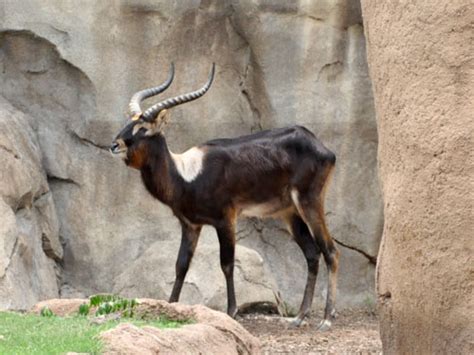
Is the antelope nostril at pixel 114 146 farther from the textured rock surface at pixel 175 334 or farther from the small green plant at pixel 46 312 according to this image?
the small green plant at pixel 46 312

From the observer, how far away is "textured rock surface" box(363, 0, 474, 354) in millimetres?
5914

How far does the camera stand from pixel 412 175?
243 inches

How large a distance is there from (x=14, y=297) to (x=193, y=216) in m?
2.01

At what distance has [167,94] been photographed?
1304 centimetres

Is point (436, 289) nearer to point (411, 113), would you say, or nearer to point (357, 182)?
point (411, 113)

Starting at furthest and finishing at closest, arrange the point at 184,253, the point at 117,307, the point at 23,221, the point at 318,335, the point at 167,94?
the point at 167,94, the point at 23,221, the point at 184,253, the point at 318,335, the point at 117,307

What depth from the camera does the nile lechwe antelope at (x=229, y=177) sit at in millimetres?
11758

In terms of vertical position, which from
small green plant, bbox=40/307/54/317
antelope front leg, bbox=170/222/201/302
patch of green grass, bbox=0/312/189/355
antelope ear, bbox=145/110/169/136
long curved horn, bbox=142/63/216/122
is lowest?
antelope front leg, bbox=170/222/201/302

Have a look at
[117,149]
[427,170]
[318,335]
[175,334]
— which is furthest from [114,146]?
[427,170]

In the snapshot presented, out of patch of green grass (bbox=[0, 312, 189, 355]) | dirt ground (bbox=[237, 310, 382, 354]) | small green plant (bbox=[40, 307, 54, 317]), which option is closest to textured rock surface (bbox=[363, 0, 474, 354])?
patch of green grass (bbox=[0, 312, 189, 355])

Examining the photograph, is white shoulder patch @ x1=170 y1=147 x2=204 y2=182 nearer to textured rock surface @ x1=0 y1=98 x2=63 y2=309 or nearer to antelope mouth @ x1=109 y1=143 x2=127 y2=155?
antelope mouth @ x1=109 y1=143 x2=127 y2=155

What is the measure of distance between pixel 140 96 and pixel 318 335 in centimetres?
299

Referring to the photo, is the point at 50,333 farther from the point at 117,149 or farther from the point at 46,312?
the point at 117,149

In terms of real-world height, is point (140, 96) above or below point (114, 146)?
above
